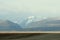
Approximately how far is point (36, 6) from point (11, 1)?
0.65ft

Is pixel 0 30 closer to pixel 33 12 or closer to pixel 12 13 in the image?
pixel 12 13

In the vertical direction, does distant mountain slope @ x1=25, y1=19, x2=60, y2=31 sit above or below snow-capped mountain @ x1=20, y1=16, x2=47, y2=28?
below

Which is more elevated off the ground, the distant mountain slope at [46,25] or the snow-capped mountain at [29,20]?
the snow-capped mountain at [29,20]

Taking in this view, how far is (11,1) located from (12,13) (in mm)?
94

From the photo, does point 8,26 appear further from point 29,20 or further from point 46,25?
point 46,25

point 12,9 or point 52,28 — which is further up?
point 12,9

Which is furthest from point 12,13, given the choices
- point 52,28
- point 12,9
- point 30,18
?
point 52,28

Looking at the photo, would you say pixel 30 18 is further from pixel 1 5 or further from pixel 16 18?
pixel 1 5

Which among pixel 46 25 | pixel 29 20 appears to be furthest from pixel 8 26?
pixel 46 25

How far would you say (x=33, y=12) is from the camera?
3.19 ft

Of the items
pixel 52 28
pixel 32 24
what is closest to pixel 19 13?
pixel 32 24

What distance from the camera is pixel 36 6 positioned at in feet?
3.18

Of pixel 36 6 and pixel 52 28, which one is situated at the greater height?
pixel 36 6

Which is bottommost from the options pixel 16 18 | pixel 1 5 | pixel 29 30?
pixel 29 30
